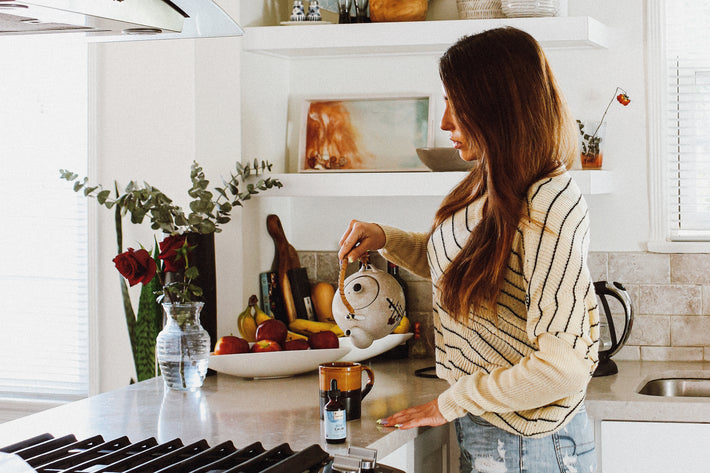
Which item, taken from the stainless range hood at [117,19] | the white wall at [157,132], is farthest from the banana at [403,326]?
the stainless range hood at [117,19]

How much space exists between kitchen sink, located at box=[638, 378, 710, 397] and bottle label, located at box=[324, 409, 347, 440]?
118 cm

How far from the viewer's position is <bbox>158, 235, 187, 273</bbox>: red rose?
94.3 inches

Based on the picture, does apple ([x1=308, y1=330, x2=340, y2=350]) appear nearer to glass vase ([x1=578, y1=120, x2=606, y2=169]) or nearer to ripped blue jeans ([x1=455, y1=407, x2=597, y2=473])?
ripped blue jeans ([x1=455, y1=407, x2=597, y2=473])

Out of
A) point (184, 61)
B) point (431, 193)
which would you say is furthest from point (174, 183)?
point (431, 193)

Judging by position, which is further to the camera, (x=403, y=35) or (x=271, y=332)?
(x=403, y=35)

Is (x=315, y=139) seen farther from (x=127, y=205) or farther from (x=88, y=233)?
(x=88, y=233)

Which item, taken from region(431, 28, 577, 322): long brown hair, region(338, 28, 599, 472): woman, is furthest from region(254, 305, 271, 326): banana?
region(431, 28, 577, 322): long brown hair

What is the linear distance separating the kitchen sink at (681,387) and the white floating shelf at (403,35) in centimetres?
105

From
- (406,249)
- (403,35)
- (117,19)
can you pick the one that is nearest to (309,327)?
(406,249)

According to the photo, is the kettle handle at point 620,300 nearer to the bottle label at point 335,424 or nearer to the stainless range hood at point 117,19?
the bottle label at point 335,424

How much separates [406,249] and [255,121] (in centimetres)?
90

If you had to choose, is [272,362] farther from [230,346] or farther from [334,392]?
[334,392]

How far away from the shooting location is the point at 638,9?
2793 millimetres

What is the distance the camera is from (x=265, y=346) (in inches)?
97.3
